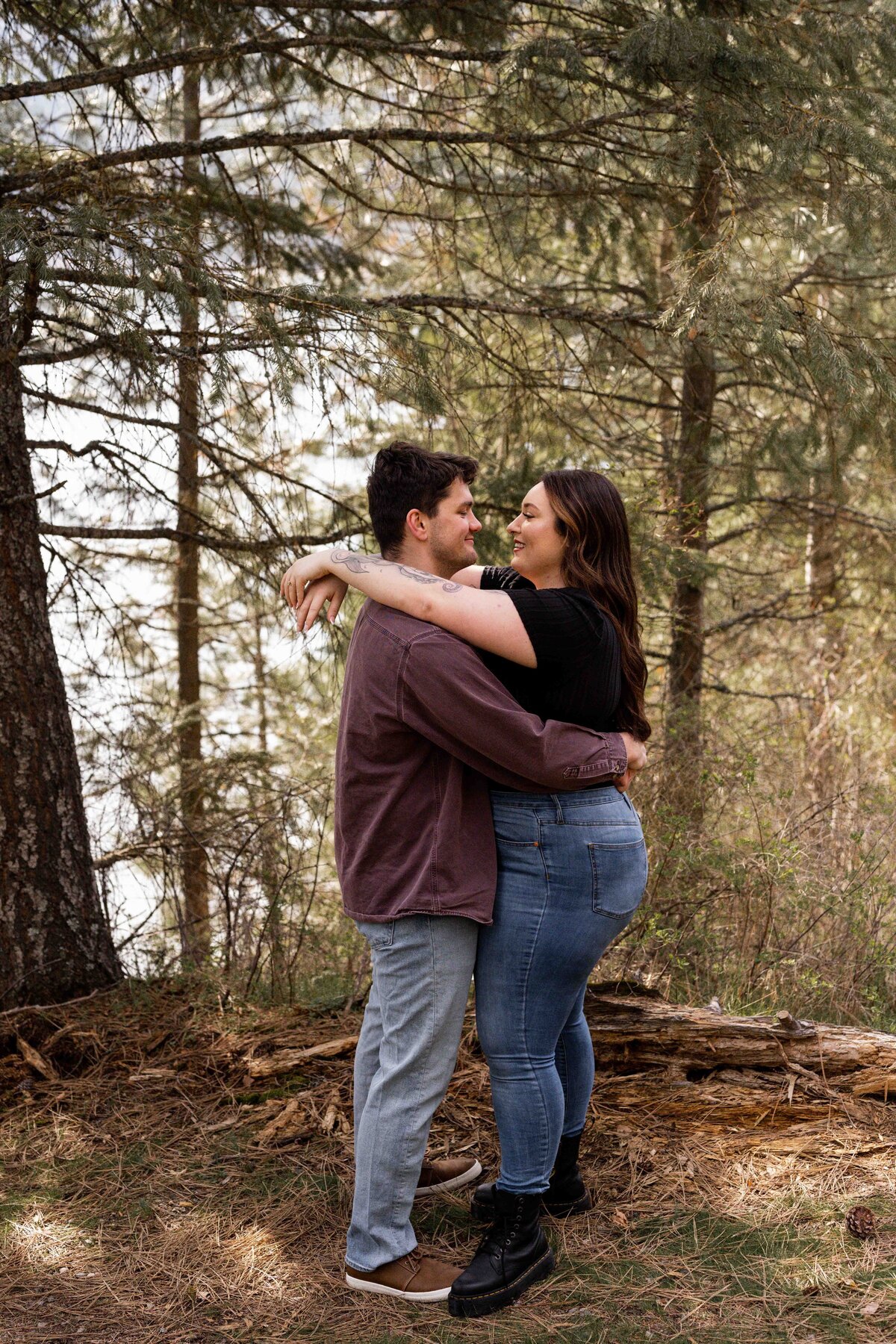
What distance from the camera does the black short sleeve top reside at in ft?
8.75

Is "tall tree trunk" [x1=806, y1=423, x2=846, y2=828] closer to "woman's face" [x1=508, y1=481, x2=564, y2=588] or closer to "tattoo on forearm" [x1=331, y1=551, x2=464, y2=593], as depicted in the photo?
"woman's face" [x1=508, y1=481, x2=564, y2=588]

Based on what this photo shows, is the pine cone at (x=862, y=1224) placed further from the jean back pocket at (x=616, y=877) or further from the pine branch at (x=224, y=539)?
the pine branch at (x=224, y=539)

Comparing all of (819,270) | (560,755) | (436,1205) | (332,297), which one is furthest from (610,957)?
(819,270)

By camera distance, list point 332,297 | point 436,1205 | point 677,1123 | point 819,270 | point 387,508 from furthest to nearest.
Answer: point 819,270, point 332,297, point 677,1123, point 436,1205, point 387,508

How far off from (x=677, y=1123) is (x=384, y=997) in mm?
1361

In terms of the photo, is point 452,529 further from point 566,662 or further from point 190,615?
point 190,615

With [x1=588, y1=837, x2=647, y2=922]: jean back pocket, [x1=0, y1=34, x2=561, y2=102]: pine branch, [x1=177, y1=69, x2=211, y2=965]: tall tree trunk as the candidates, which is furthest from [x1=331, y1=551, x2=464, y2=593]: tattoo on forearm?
[x1=0, y1=34, x2=561, y2=102]: pine branch

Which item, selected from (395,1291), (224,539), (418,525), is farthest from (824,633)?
(395,1291)

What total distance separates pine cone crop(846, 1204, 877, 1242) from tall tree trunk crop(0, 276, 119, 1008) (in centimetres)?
290

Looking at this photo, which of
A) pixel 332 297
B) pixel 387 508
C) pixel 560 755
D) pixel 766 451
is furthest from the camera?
pixel 766 451

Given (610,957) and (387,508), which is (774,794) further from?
(387,508)

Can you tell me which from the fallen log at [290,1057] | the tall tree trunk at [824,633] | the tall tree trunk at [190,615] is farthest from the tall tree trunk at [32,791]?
the tall tree trunk at [824,633]

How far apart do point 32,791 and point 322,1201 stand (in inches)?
77.3

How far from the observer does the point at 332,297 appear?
12.8 feet
